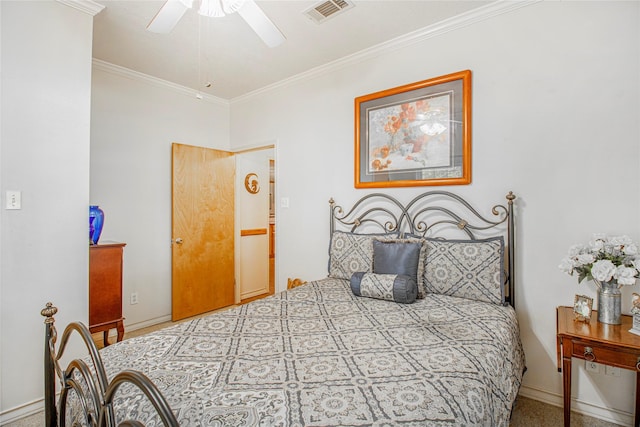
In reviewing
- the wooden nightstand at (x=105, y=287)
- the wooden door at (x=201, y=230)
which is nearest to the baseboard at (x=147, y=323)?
the wooden door at (x=201, y=230)

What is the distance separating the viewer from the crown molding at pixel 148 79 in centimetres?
317

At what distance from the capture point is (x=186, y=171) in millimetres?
3762

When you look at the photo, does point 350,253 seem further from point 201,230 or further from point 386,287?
point 201,230

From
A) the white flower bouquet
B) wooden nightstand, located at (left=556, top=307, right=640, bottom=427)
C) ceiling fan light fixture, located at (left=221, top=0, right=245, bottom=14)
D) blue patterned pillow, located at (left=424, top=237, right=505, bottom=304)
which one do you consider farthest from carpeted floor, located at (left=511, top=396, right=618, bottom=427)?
ceiling fan light fixture, located at (left=221, top=0, right=245, bottom=14)

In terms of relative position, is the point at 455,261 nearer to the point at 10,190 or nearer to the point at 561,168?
the point at 561,168

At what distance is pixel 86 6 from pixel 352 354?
2.83 meters

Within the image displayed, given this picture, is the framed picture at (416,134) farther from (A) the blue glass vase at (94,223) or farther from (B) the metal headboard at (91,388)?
(B) the metal headboard at (91,388)

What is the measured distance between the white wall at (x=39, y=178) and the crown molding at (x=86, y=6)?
1.3 inches

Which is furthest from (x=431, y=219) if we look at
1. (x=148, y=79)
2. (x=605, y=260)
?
(x=148, y=79)

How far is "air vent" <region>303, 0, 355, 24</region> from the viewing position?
2242 mm

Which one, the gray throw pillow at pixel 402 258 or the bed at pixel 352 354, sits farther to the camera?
the gray throw pillow at pixel 402 258

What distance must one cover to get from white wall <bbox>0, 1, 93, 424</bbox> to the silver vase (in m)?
3.31

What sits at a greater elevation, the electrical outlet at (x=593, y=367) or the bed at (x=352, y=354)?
the bed at (x=352, y=354)

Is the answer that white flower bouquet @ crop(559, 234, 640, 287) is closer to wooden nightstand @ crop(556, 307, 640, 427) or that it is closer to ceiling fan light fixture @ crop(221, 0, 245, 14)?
wooden nightstand @ crop(556, 307, 640, 427)
